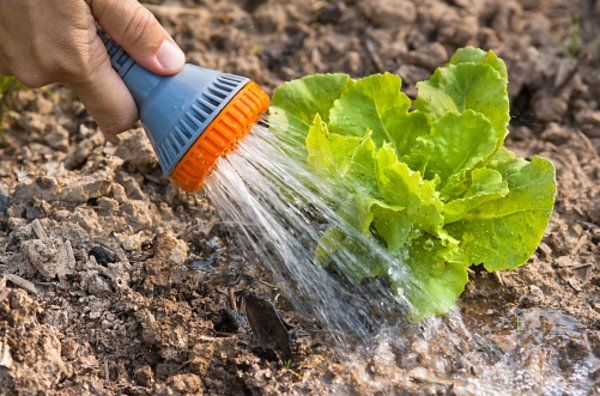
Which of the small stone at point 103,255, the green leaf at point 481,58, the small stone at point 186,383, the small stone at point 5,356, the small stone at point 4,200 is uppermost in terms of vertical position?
the green leaf at point 481,58

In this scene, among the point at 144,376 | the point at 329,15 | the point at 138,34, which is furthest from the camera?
the point at 329,15

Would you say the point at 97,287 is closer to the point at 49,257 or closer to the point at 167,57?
the point at 49,257

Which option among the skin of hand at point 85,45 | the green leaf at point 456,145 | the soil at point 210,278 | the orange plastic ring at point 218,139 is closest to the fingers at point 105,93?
the skin of hand at point 85,45

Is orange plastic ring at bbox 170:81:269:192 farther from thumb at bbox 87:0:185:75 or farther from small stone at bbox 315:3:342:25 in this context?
small stone at bbox 315:3:342:25

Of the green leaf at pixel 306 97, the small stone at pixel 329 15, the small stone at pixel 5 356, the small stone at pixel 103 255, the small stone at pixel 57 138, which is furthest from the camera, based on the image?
the small stone at pixel 329 15

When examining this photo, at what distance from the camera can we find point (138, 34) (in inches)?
89.1

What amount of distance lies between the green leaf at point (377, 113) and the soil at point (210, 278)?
1.59 ft

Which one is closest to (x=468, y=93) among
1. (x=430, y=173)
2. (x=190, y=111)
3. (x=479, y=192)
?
(x=430, y=173)

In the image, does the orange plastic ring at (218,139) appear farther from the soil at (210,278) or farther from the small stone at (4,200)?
the small stone at (4,200)

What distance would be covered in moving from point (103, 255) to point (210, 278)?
32 cm

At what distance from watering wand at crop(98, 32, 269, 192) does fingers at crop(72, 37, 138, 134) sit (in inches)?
1.1

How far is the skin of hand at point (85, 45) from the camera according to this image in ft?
7.23

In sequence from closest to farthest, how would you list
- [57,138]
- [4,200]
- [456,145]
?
[456,145], [4,200], [57,138]

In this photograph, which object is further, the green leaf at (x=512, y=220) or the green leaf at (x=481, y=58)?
the green leaf at (x=481, y=58)
